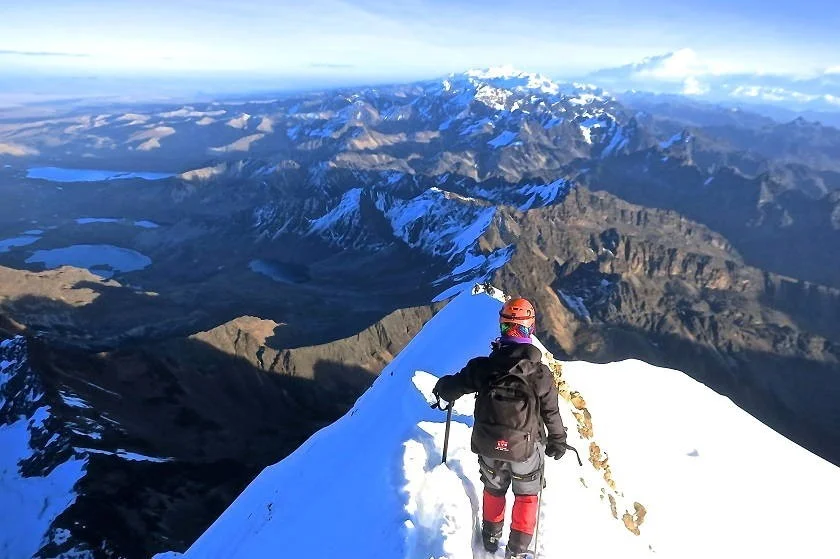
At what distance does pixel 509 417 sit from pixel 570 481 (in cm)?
637

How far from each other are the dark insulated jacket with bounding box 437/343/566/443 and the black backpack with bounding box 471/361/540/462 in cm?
11

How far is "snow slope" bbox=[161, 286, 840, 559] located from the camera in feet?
42.5

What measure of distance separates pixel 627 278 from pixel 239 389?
118188mm

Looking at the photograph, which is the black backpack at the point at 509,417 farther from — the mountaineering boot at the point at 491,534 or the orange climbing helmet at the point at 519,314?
the mountaineering boot at the point at 491,534

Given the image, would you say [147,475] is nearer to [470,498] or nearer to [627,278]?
[470,498]

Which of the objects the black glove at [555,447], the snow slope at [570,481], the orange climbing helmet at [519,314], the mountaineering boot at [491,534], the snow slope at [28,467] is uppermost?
the orange climbing helmet at [519,314]

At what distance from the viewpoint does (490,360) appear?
10586mm

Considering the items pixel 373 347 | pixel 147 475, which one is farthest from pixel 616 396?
pixel 373 347

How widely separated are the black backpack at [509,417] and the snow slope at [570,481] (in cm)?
238

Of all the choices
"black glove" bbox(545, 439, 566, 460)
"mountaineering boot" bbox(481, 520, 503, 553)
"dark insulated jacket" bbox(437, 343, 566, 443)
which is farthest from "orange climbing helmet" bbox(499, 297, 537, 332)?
"mountaineering boot" bbox(481, 520, 503, 553)

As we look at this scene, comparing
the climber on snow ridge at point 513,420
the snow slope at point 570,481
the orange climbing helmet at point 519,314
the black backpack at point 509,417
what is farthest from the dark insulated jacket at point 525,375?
the snow slope at point 570,481

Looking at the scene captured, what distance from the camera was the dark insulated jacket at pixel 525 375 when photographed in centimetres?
1036

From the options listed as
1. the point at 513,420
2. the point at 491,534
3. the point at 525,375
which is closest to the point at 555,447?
the point at 513,420

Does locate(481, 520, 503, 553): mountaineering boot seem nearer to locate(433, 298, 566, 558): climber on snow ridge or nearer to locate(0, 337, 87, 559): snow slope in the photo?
locate(433, 298, 566, 558): climber on snow ridge
